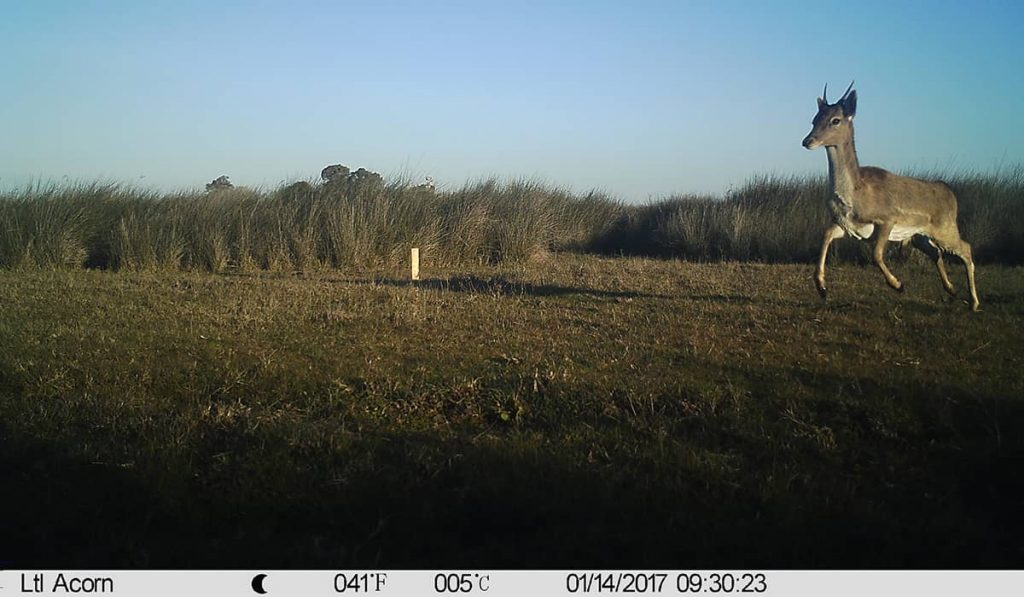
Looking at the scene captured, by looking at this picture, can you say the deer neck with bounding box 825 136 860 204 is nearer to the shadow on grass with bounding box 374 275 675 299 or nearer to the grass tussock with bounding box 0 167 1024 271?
the shadow on grass with bounding box 374 275 675 299

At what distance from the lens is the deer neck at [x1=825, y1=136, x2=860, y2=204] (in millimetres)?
9312

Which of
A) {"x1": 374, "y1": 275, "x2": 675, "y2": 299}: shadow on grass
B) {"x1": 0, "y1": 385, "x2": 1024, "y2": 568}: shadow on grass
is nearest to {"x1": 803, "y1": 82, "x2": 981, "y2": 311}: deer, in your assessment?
{"x1": 374, "y1": 275, "x2": 675, "y2": 299}: shadow on grass

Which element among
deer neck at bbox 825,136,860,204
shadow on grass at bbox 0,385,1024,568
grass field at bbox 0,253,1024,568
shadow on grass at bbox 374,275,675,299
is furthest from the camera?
shadow on grass at bbox 374,275,675,299

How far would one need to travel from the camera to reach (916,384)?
18.7 feet

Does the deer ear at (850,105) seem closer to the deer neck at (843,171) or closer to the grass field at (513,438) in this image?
the deer neck at (843,171)

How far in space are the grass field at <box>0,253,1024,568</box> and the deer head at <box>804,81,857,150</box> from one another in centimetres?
204

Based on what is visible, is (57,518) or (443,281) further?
(443,281)

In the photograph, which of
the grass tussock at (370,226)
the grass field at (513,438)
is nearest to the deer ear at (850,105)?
the grass field at (513,438)

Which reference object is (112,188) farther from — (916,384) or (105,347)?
(916,384)

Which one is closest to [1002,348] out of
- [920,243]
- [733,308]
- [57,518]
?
[733,308]

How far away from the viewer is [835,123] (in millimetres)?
9312

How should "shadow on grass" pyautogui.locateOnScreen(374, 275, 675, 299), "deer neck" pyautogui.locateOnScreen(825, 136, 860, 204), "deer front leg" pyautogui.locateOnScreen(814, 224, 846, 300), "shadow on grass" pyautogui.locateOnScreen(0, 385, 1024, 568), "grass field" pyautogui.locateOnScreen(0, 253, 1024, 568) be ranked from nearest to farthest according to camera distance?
"shadow on grass" pyautogui.locateOnScreen(0, 385, 1024, 568) < "grass field" pyautogui.locateOnScreen(0, 253, 1024, 568) < "deer front leg" pyautogui.locateOnScreen(814, 224, 846, 300) < "deer neck" pyautogui.locateOnScreen(825, 136, 860, 204) < "shadow on grass" pyautogui.locateOnScreen(374, 275, 675, 299)

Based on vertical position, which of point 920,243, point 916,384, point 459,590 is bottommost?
point 459,590

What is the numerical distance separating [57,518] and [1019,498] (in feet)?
15.8
